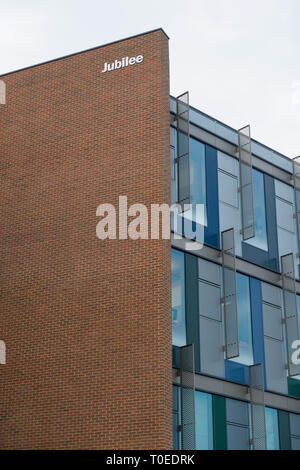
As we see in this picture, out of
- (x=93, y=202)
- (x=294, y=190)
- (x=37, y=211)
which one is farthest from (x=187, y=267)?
(x=294, y=190)

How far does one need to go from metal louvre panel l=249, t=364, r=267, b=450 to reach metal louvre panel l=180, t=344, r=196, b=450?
9.52 feet

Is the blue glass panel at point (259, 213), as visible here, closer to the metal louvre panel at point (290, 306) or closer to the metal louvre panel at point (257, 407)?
the metal louvre panel at point (290, 306)

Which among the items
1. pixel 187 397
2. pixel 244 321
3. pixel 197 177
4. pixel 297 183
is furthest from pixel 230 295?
pixel 297 183

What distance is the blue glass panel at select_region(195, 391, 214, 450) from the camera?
1903cm

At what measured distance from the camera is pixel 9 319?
19984 mm

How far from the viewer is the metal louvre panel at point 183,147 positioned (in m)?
20.5

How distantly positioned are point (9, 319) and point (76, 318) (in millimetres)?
2266

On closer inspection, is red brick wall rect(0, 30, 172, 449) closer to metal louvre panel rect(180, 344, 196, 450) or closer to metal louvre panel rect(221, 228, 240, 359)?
metal louvre panel rect(180, 344, 196, 450)

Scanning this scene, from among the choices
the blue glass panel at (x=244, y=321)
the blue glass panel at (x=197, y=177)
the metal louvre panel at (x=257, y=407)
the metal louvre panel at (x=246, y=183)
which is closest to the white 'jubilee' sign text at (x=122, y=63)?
the blue glass panel at (x=197, y=177)

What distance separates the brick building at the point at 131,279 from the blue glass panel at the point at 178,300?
42 millimetres

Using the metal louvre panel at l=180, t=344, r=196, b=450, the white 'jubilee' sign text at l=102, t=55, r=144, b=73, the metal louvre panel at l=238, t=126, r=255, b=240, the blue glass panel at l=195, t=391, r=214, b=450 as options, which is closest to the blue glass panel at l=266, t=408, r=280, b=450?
the blue glass panel at l=195, t=391, r=214, b=450

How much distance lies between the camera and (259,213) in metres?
24.0

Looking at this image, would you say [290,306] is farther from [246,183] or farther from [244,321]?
[246,183]

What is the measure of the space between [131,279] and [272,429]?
6.92 metres
